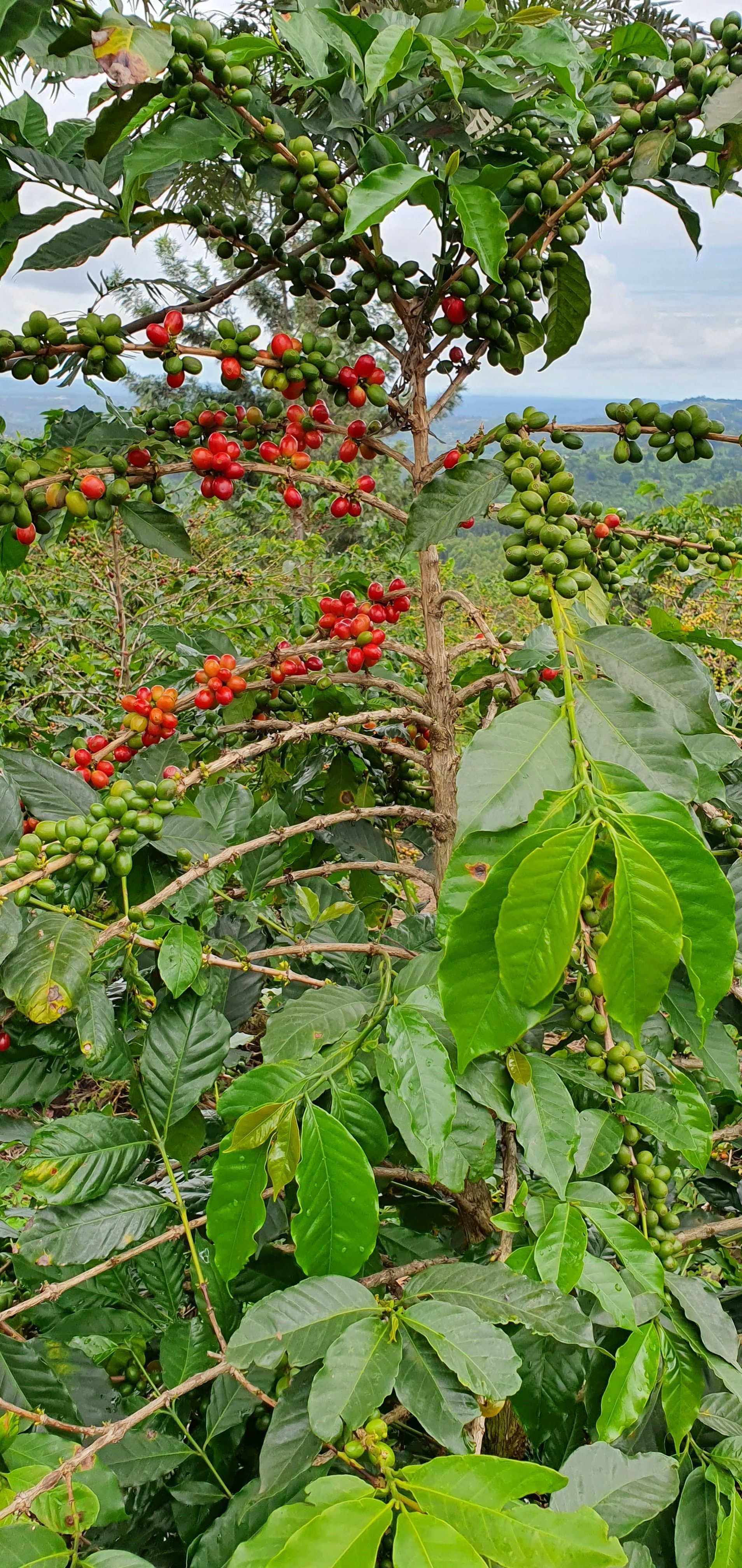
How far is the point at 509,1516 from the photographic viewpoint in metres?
0.50

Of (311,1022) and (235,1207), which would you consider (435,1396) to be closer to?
(235,1207)

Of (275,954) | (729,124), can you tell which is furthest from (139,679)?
(729,124)

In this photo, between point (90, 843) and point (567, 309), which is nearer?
point (90, 843)

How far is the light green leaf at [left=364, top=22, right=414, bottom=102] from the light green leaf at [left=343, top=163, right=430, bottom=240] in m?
0.06

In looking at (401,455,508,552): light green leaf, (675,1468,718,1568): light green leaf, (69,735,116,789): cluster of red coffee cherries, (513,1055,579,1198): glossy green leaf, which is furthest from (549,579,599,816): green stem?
(675,1468,718,1568): light green leaf

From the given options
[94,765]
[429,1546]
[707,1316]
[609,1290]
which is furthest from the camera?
[94,765]

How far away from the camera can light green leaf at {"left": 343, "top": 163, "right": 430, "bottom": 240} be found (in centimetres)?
75

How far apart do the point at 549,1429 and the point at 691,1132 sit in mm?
313

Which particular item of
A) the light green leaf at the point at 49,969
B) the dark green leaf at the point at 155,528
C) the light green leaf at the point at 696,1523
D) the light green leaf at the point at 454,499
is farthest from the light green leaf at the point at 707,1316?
the dark green leaf at the point at 155,528

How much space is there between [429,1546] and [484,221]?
1.03m

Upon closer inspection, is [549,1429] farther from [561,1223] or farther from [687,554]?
[687,554]


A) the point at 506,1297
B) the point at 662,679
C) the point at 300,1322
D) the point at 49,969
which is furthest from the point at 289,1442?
the point at 662,679

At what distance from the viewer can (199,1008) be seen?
3.09 ft

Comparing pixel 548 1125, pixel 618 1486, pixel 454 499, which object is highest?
pixel 454 499
